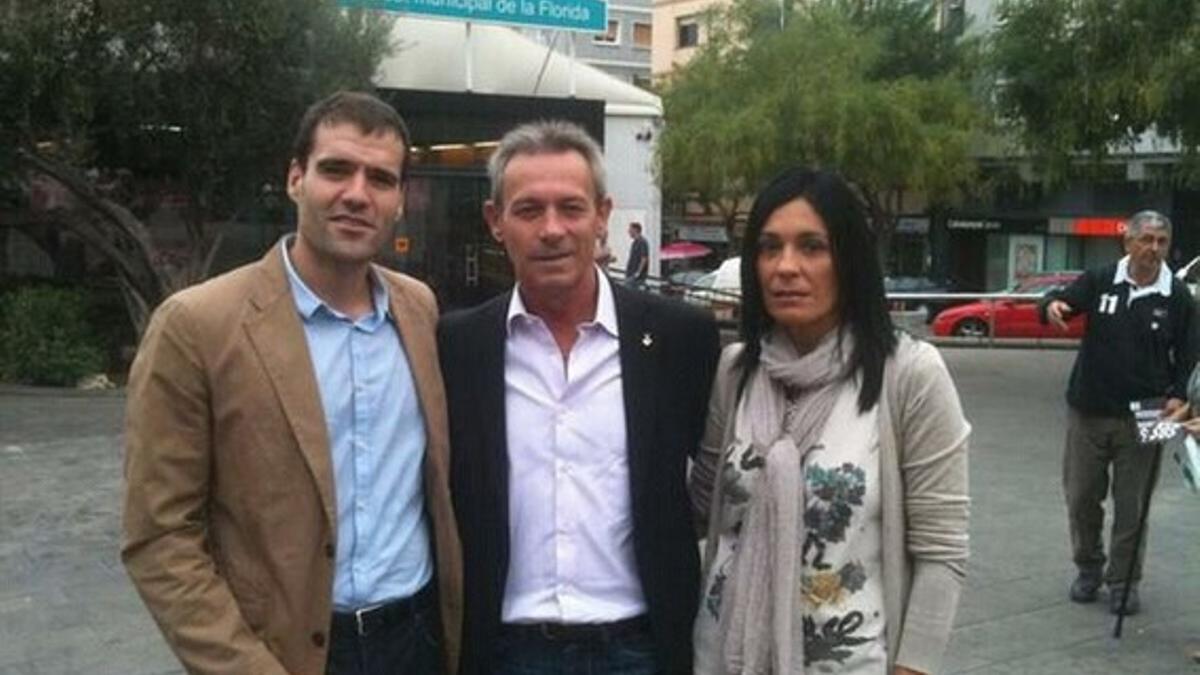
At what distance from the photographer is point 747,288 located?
9.34 ft

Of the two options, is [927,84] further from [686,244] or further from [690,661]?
[690,661]

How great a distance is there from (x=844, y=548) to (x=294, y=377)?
1148 millimetres

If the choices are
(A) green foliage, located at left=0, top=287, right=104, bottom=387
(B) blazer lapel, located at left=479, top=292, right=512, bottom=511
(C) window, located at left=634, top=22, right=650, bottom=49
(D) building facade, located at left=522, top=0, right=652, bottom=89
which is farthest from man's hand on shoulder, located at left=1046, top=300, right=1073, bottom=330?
(C) window, located at left=634, top=22, right=650, bottom=49

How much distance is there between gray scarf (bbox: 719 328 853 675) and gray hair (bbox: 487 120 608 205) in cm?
53

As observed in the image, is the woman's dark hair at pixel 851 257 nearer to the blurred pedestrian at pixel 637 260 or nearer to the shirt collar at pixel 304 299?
the shirt collar at pixel 304 299

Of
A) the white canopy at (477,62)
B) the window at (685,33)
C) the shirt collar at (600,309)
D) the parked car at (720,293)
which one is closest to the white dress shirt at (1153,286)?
the shirt collar at (600,309)

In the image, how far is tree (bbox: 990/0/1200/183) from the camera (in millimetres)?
12922

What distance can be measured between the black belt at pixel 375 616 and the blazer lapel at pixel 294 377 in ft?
0.72

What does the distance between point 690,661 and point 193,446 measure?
1161mm

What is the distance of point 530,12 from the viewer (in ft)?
58.6

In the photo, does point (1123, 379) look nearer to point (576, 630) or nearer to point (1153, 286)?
point (1153, 286)

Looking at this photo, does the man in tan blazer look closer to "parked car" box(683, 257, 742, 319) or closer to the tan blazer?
the tan blazer

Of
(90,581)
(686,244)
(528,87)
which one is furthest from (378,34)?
(686,244)

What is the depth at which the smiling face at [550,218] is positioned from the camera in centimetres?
274
